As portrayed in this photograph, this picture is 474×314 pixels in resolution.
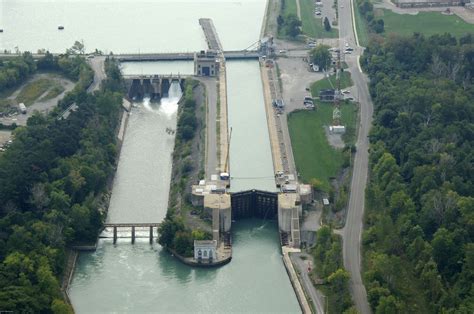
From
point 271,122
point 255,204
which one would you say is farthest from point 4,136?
point 271,122

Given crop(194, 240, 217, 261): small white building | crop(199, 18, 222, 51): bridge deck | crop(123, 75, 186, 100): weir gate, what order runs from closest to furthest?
crop(194, 240, 217, 261): small white building → crop(123, 75, 186, 100): weir gate → crop(199, 18, 222, 51): bridge deck

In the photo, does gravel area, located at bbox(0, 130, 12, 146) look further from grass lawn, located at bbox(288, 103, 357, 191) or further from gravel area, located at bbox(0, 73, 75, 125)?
grass lawn, located at bbox(288, 103, 357, 191)

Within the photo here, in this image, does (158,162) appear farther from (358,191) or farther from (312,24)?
(312,24)

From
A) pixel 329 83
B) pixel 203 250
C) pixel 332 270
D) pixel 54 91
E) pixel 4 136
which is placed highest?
pixel 329 83

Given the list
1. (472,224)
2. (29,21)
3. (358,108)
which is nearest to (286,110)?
(358,108)

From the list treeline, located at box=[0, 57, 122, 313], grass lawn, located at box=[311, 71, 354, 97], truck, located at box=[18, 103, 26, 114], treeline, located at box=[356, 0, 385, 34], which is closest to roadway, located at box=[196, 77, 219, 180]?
treeline, located at box=[0, 57, 122, 313]

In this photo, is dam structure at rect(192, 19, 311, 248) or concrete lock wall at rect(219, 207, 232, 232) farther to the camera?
dam structure at rect(192, 19, 311, 248)

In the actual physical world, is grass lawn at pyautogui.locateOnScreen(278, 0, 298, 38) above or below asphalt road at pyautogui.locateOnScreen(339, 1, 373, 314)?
above
